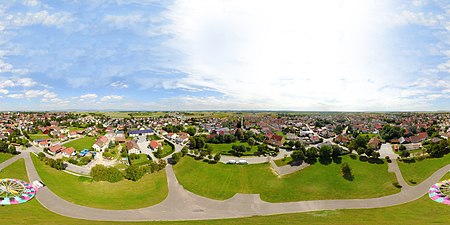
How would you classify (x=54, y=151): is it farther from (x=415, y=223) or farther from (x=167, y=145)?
(x=415, y=223)

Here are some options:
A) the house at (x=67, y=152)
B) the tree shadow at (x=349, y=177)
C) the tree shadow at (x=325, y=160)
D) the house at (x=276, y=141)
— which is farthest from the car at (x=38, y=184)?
the house at (x=276, y=141)

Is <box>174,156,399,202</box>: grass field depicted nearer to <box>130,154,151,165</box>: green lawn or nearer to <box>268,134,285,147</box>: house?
<box>130,154,151,165</box>: green lawn

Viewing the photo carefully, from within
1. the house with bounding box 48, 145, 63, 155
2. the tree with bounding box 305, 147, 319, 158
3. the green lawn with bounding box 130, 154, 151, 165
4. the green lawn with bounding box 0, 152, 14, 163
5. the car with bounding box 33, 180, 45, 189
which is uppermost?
the tree with bounding box 305, 147, 319, 158

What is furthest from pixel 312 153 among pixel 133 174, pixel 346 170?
pixel 133 174

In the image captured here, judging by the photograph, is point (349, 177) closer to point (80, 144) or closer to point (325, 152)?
point (325, 152)

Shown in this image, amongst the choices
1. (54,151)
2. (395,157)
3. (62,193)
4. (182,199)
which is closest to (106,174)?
(62,193)

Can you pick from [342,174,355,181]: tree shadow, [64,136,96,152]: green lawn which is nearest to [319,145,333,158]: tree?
[342,174,355,181]: tree shadow
